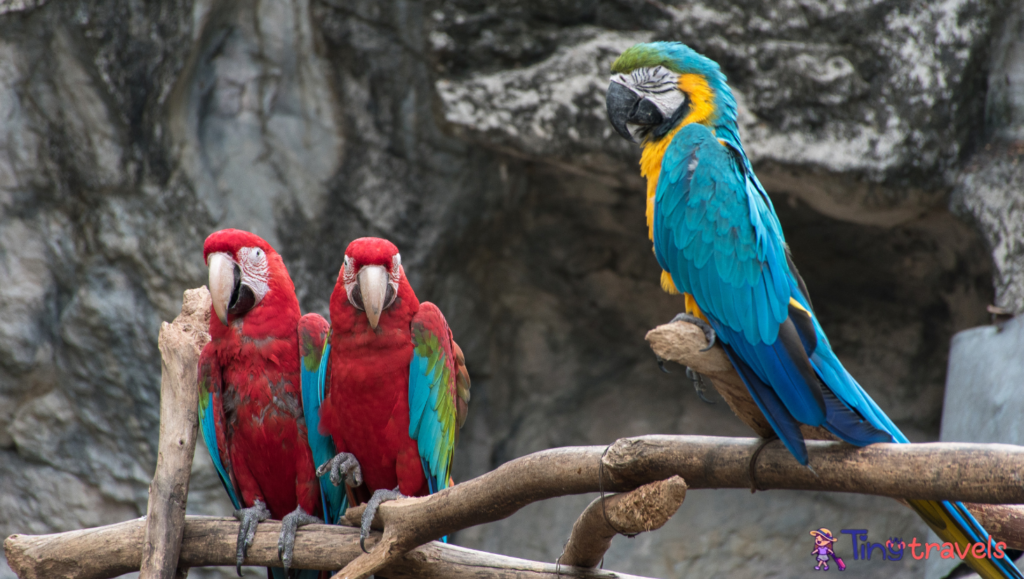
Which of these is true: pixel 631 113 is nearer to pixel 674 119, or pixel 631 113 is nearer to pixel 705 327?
pixel 674 119

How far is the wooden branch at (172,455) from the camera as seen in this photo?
6.68ft

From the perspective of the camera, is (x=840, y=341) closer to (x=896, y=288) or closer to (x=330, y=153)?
(x=896, y=288)

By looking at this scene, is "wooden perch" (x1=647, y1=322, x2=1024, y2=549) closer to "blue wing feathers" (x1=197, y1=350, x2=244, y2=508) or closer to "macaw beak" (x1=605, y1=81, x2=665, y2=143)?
"macaw beak" (x1=605, y1=81, x2=665, y2=143)

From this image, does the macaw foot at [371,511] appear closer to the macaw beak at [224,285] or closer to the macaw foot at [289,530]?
the macaw foot at [289,530]

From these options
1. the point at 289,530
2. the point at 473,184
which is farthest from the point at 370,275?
the point at 473,184

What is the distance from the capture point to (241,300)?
84.2 inches

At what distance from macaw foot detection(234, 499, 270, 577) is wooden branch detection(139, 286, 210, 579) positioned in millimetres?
150

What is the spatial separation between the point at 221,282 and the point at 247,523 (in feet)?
2.16

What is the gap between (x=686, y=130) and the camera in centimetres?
191

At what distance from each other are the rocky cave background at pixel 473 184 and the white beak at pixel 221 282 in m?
1.72

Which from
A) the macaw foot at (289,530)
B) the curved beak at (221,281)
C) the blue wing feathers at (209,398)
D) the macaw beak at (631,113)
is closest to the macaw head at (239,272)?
the curved beak at (221,281)

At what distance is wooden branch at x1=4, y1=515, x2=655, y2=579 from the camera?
2.00 meters

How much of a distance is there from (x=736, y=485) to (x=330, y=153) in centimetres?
287

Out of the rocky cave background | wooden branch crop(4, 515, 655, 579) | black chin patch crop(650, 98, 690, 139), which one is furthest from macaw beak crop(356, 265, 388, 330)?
the rocky cave background
